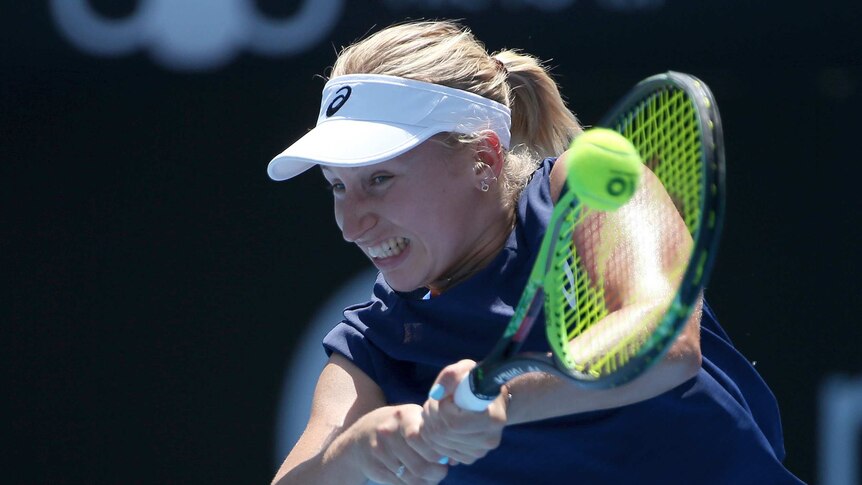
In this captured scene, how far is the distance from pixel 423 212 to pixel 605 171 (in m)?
0.54

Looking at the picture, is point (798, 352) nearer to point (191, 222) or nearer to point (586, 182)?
point (191, 222)

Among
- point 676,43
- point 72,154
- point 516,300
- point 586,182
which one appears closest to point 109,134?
point 72,154

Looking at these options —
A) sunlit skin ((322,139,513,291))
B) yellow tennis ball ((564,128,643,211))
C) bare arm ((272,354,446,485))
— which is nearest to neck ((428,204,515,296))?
sunlit skin ((322,139,513,291))

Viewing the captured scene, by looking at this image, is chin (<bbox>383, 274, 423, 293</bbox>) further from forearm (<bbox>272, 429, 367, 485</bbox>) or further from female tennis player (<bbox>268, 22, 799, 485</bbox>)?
forearm (<bbox>272, 429, 367, 485</bbox>)

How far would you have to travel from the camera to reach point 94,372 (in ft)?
10.6

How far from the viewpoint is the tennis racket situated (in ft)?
4.42

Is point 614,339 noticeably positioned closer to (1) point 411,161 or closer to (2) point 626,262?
(2) point 626,262

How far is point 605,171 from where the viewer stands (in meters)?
1.42

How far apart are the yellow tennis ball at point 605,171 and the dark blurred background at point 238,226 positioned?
1.79 meters

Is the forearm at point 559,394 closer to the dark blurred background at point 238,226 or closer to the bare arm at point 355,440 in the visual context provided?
the bare arm at point 355,440

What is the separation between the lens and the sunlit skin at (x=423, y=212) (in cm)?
192

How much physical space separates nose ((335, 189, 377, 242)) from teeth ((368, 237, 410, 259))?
0.12 ft

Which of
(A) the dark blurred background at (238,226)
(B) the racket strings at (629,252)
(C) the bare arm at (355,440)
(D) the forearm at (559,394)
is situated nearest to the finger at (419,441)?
(C) the bare arm at (355,440)

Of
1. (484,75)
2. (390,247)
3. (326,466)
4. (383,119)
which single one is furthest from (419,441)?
(484,75)
